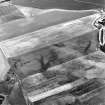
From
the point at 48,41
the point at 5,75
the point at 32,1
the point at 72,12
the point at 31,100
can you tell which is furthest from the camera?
the point at 32,1

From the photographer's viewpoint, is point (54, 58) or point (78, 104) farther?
point (54, 58)

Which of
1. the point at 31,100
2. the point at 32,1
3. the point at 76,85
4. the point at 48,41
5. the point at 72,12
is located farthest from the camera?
the point at 32,1

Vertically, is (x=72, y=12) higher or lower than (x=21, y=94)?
higher

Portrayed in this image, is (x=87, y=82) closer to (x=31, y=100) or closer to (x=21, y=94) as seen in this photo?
(x=31, y=100)

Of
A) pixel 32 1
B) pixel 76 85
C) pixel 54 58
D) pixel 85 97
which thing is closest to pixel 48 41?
pixel 54 58

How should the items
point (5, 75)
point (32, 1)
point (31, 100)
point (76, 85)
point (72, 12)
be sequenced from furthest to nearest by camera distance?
point (32, 1) → point (72, 12) → point (5, 75) → point (76, 85) → point (31, 100)

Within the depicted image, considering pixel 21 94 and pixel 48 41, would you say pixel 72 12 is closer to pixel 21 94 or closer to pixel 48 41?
pixel 48 41

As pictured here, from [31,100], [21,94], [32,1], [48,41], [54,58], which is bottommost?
[21,94]

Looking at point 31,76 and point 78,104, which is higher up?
point 31,76

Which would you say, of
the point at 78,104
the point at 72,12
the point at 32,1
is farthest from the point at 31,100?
the point at 32,1
